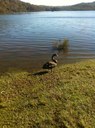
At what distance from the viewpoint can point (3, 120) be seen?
10.7m

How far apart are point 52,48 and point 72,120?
18.4 metres

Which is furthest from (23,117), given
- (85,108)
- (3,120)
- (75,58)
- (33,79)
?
(75,58)

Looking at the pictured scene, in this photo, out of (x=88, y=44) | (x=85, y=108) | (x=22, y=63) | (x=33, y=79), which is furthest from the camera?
(x=88, y=44)

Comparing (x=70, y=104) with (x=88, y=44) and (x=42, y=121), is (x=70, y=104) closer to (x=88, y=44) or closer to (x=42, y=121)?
(x=42, y=121)

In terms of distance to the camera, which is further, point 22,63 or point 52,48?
point 52,48

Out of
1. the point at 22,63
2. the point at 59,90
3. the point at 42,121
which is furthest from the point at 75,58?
the point at 42,121

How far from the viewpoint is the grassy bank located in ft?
34.7

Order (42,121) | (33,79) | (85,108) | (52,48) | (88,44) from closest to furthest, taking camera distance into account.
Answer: (42,121) < (85,108) < (33,79) < (52,48) < (88,44)

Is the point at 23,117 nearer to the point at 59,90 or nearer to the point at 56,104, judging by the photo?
the point at 56,104

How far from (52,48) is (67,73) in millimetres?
12107

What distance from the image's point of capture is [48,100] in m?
12.2

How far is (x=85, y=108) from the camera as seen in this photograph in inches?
453

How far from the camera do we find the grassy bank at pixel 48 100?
34.7 ft

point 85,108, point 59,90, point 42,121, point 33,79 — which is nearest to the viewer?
point 42,121
